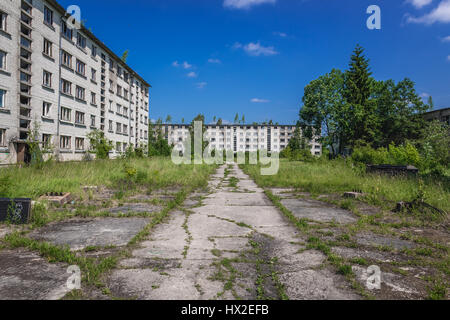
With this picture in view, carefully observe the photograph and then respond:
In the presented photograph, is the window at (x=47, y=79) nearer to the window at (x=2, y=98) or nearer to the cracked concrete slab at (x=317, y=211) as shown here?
the window at (x=2, y=98)

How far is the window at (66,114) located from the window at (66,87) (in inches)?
61.9

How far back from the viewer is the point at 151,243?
3842mm

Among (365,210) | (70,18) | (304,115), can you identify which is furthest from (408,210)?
(304,115)

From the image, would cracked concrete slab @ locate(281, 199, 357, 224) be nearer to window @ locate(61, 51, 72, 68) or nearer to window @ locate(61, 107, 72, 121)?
window @ locate(61, 107, 72, 121)

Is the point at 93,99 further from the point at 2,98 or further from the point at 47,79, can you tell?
the point at 2,98

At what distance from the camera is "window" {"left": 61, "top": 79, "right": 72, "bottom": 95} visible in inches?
922

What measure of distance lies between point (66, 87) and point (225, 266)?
26.8m

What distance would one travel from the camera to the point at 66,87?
2395 centimetres

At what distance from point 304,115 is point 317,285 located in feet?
127

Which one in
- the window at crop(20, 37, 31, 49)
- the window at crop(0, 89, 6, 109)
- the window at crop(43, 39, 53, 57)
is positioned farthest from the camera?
the window at crop(43, 39, 53, 57)

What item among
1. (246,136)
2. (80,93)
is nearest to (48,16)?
(80,93)

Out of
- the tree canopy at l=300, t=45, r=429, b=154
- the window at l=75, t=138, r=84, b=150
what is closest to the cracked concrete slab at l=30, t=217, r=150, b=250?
the window at l=75, t=138, r=84, b=150

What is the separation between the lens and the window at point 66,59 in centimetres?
2306

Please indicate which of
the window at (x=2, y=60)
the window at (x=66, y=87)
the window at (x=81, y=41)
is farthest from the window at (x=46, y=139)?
the window at (x=81, y=41)
